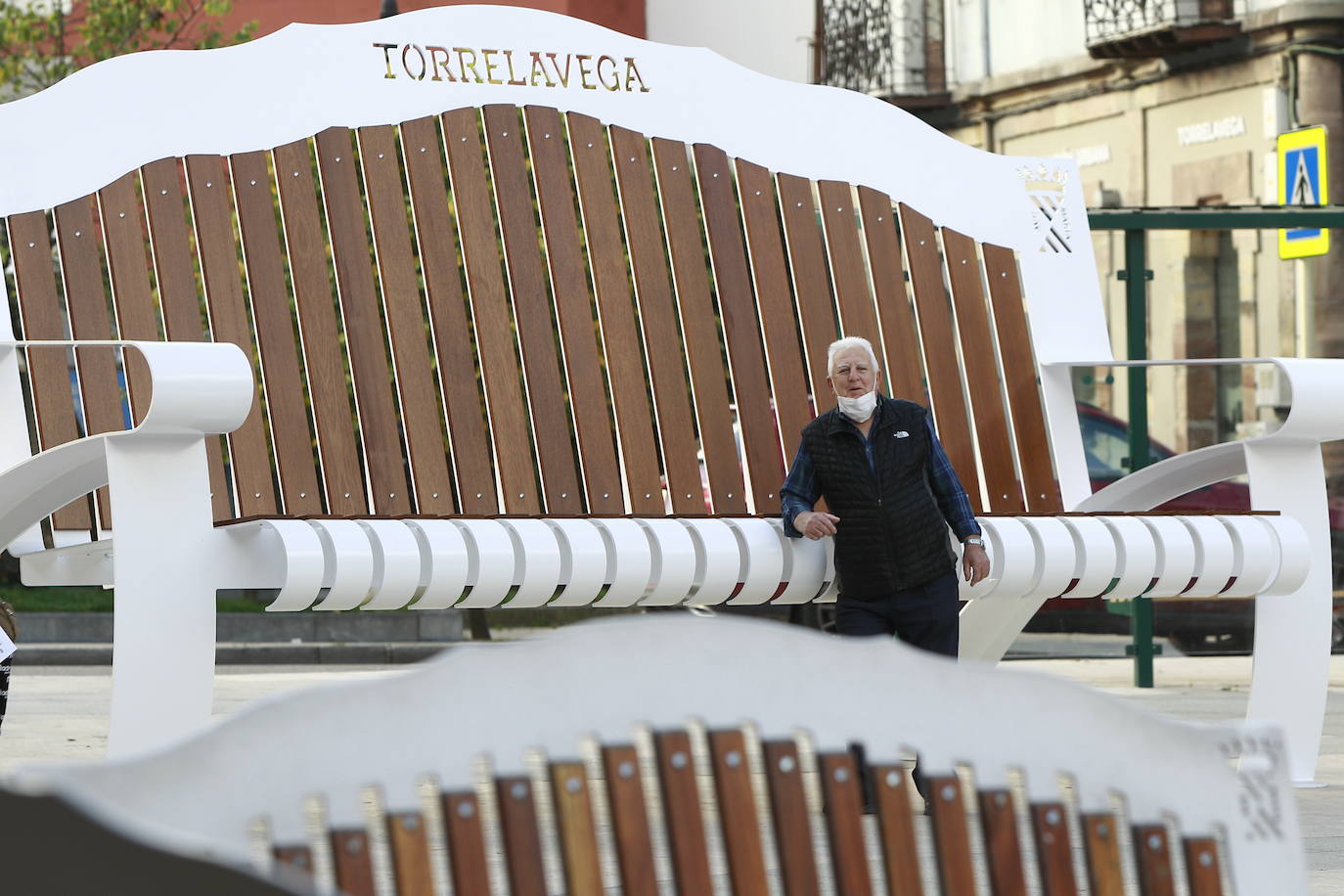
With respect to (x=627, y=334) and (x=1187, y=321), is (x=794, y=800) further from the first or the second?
(x=1187, y=321)

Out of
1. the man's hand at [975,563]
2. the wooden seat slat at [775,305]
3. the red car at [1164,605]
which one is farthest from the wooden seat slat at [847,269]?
the red car at [1164,605]

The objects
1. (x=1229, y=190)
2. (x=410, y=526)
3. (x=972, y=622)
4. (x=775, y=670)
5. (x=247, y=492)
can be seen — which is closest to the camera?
(x=775, y=670)

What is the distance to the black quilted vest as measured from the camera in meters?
5.42

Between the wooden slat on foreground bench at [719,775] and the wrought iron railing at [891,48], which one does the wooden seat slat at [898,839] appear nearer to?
the wooden slat on foreground bench at [719,775]

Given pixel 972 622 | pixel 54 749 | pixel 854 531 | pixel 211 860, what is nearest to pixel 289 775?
pixel 211 860

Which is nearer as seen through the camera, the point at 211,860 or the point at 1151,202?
the point at 211,860

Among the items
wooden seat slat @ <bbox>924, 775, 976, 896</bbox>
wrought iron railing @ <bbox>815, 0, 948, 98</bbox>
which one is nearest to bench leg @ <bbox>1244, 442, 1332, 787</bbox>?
wooden seat slat @ <bbox>924, 775, 976, 896</bbox>

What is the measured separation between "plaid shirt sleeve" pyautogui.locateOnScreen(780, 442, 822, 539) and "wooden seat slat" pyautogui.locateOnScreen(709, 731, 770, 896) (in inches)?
142

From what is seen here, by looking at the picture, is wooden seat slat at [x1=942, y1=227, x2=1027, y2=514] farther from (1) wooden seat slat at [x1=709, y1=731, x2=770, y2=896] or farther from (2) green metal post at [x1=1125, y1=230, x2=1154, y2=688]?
(1) wooden seat slat at [x1=709, y1=731, x2=770, y2=896]

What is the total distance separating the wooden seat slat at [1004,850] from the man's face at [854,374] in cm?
381

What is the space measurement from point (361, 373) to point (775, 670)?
12.1 ft

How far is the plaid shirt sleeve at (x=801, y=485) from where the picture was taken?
5.29 m

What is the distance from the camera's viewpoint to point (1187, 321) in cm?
2412

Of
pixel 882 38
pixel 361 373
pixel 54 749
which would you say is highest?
pixel 882 38
